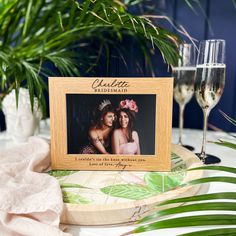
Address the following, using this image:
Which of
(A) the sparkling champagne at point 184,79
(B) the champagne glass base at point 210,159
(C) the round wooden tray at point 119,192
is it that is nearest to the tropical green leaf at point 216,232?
(C) the round wooden tray at point 119,192

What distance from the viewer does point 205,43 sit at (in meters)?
0.70

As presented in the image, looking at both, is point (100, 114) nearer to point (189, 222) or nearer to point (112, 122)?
point (112, 122)

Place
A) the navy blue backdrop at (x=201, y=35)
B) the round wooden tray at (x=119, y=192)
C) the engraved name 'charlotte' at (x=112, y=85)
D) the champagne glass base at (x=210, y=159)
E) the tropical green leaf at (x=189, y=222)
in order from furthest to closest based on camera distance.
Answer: the navy blue backdrop at (x=201, y=35) → the champagne glass base at (x=210, y=159) → the engraved name 'charlotte' at (x=112, y=85) → the round wooden tray at (x=119, y=192) → the tropical green leaf at (x=189, y=222)

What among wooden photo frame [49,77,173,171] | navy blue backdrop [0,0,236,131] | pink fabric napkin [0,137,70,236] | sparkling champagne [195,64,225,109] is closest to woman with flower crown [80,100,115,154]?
wooden photo frame [49,77,173,171]

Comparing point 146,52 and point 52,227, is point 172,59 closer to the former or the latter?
point 146,52

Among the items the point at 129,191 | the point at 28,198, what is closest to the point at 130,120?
the point at 129,191

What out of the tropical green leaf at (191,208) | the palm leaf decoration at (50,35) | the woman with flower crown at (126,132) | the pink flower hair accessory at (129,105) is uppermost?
the palm leaf decoration at (50,35)

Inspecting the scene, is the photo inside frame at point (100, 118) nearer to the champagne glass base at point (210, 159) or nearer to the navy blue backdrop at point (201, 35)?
the champagne glass base at point (210, 159)

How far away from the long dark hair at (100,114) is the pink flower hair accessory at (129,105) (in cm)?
2

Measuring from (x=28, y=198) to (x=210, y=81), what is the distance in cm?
48

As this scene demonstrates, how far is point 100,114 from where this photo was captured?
0.63 metres

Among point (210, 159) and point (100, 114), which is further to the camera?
point (210, 159)

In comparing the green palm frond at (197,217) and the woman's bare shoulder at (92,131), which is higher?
the woman's bare shoulder at (92,131)

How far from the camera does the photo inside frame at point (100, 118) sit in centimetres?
62
